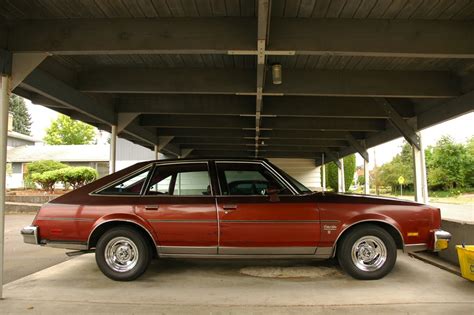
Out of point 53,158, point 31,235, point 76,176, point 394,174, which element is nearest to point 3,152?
point 31,235

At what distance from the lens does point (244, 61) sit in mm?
7230

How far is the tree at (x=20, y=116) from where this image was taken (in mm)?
68438

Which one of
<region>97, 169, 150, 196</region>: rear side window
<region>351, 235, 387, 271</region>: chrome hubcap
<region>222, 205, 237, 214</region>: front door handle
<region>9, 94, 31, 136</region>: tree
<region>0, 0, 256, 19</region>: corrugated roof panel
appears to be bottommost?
<region>351, 235, 387, 271</region>: chrome hubcap

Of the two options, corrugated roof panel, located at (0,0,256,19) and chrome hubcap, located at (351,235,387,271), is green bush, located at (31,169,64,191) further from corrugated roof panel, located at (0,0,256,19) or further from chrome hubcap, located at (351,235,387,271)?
chrome hubcap, located at (351,235,387,271)

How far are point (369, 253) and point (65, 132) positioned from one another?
5482 cm

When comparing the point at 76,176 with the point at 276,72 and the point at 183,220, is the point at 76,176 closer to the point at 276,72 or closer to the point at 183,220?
the point at 276,72

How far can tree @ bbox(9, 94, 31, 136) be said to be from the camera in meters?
68.4

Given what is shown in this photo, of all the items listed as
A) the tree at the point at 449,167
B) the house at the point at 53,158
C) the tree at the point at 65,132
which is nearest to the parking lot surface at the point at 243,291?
the house at the point at 53,158

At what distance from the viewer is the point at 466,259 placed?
5164 mm

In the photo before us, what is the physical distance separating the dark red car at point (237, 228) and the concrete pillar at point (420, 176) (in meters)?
4.60

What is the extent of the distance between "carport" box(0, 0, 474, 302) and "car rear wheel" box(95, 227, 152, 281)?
1.29 metres

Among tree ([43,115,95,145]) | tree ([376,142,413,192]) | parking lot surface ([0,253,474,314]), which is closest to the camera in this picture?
parking lot surface ([0,253,474,314])

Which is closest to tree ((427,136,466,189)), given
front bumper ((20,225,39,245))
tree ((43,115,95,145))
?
tree ((43,115,95,145))

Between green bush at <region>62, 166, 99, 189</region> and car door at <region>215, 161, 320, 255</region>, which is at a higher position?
green bush at <region>62, 166, 99, 189</region>
